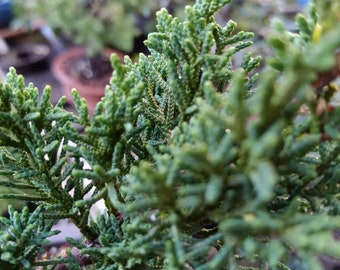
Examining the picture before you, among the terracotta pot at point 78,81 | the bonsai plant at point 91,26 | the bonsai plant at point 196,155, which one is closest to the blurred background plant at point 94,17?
the bonsai plant at point 91,26

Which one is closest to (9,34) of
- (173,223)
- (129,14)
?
(129,14)

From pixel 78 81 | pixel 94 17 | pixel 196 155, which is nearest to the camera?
pixel 196 155

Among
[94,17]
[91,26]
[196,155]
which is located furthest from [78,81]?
[196,155]

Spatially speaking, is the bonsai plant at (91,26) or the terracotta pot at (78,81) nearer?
the terracotta pot at (78,81)

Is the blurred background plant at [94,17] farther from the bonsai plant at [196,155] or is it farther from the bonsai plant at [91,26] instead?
the bonsai plant at [196,155]

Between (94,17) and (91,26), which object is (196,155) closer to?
(91,26)

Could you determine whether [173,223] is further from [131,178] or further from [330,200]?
[330,200]
